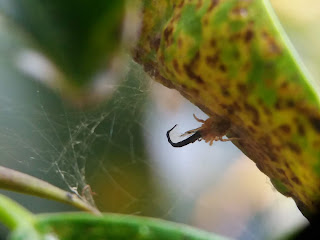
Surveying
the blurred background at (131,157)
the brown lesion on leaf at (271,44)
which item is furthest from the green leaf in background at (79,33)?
the brown lesion on leaf at (271,44)

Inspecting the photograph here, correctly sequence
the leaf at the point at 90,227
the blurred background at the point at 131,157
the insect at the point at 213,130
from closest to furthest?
A: the leaf at the point at 90,227 < the insect at the point at 213,130 < the blurred background at the point at 131,157

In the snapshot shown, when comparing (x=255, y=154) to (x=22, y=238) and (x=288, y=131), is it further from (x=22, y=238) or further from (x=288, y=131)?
(x=22, y=238)

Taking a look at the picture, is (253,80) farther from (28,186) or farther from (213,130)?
(28,186)

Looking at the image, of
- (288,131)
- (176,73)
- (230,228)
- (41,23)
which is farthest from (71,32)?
(230,228)

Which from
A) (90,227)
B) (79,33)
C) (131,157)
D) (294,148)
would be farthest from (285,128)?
(131,157)

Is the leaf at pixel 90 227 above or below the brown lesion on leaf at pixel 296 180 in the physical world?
above

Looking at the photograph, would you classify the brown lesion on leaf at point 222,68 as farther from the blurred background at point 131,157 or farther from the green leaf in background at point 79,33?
the blurred background at point 131,157
